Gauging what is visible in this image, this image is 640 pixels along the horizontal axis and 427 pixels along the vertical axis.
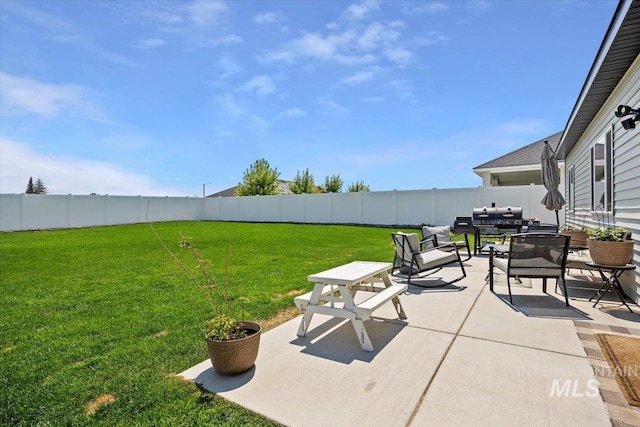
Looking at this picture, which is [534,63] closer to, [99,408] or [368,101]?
[368,101]

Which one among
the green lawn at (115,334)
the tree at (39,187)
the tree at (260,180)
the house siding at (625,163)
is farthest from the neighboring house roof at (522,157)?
the tree at (39,187)

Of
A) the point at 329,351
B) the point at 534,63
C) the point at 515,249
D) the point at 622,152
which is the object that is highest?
the point at 534,63

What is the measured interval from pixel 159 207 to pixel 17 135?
8650mm

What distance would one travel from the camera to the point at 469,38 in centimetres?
816

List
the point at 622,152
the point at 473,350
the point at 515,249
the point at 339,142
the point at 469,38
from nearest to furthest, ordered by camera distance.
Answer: the point at 473,350 < the point at 515,249 < the point at 622,152 < the point at 469,38 < the point at 339,142

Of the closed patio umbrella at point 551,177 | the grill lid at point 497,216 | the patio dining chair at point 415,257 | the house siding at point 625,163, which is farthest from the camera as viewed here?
the grill lid at point 497,216

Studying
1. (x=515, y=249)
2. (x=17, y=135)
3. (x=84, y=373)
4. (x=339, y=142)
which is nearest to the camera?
(x=84, y=373)

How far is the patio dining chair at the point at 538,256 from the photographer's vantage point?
13.9 ft

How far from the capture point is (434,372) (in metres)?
2.48

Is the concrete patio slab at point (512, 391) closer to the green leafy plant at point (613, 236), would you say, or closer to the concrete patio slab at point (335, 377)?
the concrete patio slab at point (335, 377)

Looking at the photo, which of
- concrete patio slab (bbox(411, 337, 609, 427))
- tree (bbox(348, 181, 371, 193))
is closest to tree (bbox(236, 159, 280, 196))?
tree (bbox(348, 181, 371, 193))

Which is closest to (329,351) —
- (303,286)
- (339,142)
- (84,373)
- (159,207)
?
(84,373)

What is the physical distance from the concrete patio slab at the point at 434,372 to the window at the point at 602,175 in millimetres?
2561

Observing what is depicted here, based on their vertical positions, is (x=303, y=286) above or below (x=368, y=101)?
below
